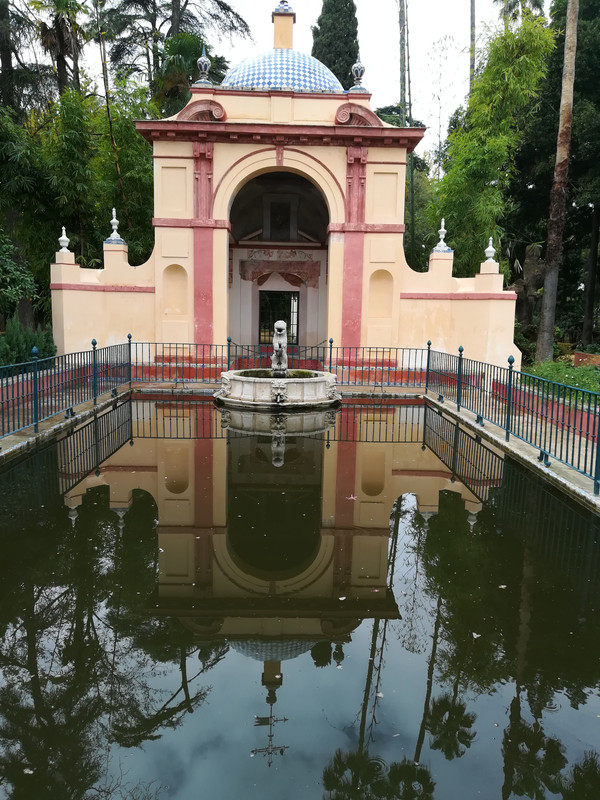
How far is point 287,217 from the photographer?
73.6 feet

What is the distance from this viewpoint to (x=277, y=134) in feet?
53.2

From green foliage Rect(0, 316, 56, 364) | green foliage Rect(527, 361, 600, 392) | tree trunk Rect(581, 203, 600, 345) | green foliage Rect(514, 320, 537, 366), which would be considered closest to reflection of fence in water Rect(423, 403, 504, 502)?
green foliage Rect(527, 361, 600, 392)

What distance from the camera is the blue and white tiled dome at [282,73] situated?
18406 millimetres

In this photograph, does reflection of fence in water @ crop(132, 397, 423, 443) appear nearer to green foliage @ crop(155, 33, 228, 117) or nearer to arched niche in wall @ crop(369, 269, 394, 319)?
arched niche in wall @ crop(369, 269, 394, 319)

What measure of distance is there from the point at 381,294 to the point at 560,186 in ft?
22.3

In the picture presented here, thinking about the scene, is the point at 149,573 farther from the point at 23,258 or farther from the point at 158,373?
the point at 23,258

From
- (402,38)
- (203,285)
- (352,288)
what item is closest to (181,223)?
(203,285)

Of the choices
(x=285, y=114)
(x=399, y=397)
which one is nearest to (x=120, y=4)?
(x=285, y=114)

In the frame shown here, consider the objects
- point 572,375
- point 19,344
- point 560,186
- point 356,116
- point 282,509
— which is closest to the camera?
point 282,509

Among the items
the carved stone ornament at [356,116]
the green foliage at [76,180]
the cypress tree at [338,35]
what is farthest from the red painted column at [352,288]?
the cypress tree at [338,35]

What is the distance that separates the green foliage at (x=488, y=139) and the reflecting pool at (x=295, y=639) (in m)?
15.5

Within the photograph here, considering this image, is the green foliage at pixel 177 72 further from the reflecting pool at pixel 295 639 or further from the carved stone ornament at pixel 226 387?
the reflecting pool at pixel 295 639

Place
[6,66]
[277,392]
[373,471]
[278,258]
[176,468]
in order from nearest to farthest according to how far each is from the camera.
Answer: [176,468] → [373,471] → [277,392] → [6,66] → [278,258]

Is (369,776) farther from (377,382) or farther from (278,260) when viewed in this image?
(278,260)
